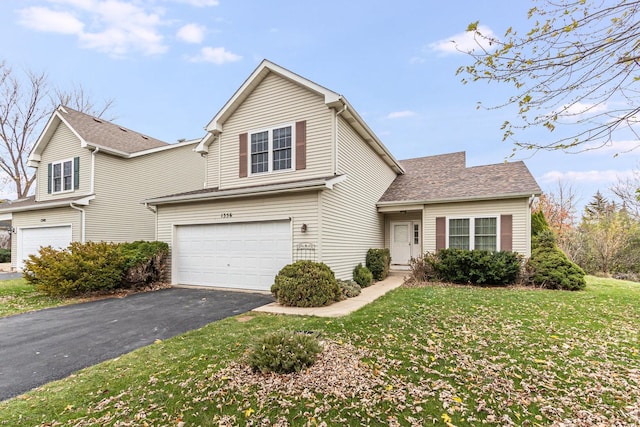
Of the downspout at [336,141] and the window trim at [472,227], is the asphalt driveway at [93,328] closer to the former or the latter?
the downspout at [336,141]

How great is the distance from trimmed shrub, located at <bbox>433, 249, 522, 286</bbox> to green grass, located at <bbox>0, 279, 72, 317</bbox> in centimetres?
1175

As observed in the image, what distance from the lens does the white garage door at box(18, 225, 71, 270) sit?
1405 cm

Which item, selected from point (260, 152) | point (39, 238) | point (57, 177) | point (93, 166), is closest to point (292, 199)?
point (260, 152)

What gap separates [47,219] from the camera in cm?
1470

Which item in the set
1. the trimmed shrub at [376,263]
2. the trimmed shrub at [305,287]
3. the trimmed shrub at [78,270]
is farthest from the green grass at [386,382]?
the trimmed shrub at [78,270]

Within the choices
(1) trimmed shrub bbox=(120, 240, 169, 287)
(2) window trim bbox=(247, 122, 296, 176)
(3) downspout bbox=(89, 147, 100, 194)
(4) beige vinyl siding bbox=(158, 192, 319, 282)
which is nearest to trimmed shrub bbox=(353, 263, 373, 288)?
(4) beige vinyl siding bbox=(158, 192, 319, 282)

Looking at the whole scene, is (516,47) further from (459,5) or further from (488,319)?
(488,319)

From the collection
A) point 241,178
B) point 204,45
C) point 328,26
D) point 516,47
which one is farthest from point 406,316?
point 204,45

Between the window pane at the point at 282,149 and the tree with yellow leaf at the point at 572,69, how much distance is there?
7.39 m

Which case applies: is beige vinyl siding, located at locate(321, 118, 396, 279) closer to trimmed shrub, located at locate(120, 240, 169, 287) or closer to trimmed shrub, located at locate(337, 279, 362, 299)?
trimmed shrub, located at locate(337, 279, 362, 299)

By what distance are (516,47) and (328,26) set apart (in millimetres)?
9127

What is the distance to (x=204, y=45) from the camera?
1448 centimetres

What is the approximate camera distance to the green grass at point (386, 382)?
3.02 meters

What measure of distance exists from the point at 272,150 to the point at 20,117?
25.5 meters
